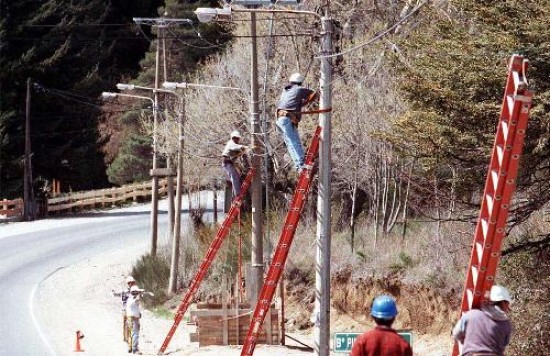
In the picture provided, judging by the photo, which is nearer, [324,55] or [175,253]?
[324,55]

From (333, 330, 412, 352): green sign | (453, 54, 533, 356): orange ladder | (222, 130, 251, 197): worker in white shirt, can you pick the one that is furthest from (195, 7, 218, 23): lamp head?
(453, 54, 533, 356): orange ladder

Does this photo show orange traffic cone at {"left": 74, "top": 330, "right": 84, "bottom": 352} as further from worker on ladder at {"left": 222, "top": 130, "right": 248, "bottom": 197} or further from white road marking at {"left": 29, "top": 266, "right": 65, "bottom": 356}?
worker on ladder at {"left": 222, "top": 130, "right": 248, "bottom": 197}

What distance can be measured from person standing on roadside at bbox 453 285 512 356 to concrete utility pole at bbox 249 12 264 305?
16.2 metres

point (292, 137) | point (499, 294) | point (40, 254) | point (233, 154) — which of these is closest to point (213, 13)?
point (292, 137)

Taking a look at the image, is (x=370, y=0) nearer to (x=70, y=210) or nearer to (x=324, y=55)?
(x=324, y=55)

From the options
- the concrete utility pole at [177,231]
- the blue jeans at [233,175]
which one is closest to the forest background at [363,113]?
the concrete utility pole at [177,231]

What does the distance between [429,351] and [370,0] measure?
16265 millimetres

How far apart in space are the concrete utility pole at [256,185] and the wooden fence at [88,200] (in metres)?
38.1

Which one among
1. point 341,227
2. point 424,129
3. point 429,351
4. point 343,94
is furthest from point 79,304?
point 424,129

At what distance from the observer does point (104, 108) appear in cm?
8019

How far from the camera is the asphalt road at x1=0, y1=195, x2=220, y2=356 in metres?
33.1

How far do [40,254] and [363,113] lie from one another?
2133 centimetres

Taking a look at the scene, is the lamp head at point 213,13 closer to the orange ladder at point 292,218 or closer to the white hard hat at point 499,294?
the orange ladder at point 292,218

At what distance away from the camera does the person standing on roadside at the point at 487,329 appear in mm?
10555
